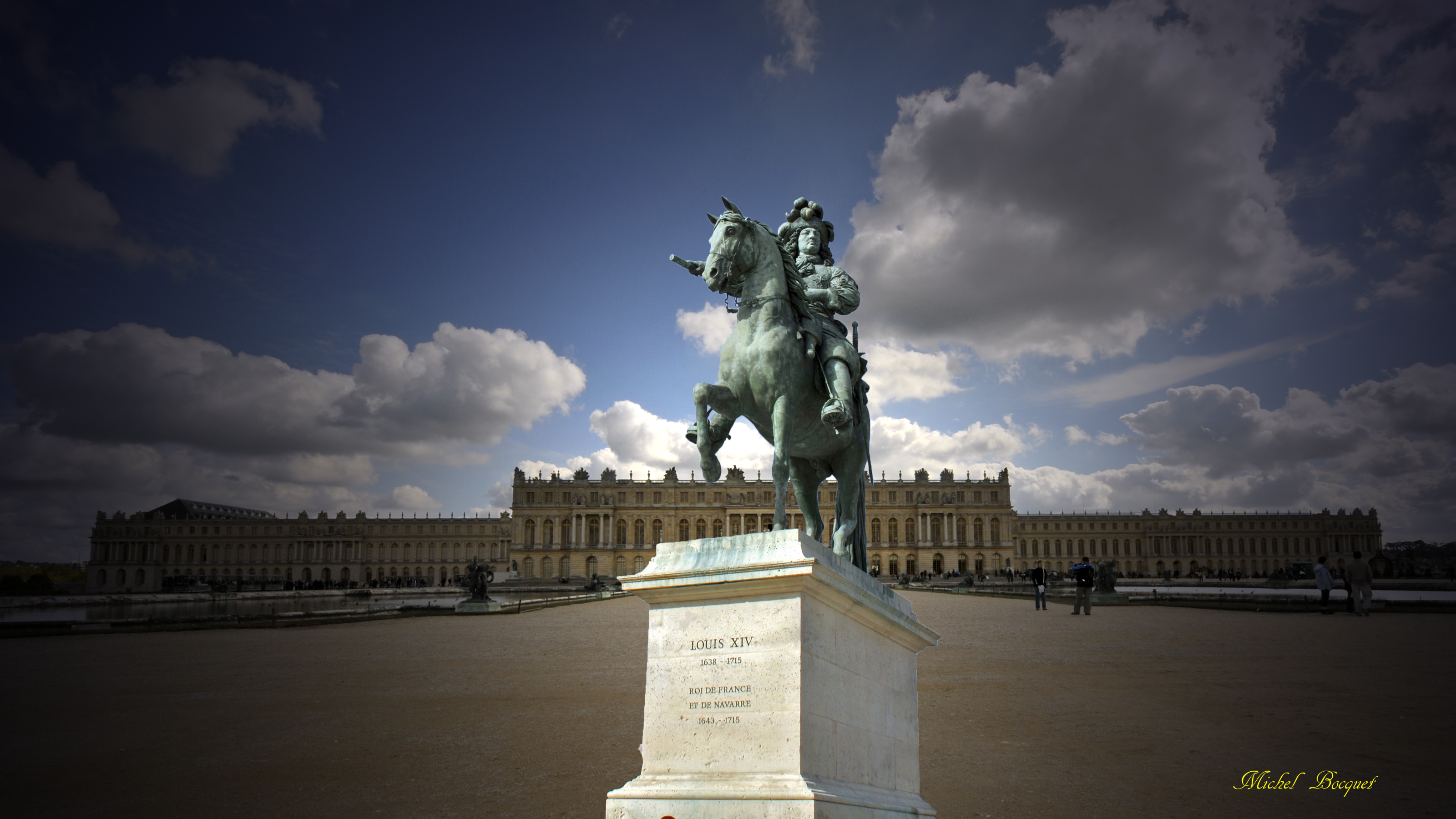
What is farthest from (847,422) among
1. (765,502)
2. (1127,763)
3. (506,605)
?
(765,502)

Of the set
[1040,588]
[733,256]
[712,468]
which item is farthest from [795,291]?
[1040,588]

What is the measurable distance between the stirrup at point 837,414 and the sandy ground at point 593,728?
2758mm

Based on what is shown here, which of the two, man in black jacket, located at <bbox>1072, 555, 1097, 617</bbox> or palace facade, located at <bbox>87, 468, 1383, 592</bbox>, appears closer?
man in black jacket, located at <bbox>1072, 555, 1097, 617</bbox>

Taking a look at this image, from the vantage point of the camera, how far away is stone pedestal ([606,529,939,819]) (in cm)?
322

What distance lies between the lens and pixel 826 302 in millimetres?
5012

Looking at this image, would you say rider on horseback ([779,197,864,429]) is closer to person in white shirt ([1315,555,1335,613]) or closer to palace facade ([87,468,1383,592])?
person in white shirt ([1315,555,1335,613])

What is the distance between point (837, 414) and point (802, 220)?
1927mm

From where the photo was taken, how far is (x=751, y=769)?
324 centimetres

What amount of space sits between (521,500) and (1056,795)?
99.4 m

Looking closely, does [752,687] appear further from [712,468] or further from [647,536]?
[647,536]

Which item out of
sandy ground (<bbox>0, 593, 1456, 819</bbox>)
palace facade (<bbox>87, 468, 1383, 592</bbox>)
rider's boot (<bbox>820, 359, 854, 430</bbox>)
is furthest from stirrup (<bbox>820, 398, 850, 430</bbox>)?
palace facade (<bbox>87, 468, 1383, 592</bbox>)

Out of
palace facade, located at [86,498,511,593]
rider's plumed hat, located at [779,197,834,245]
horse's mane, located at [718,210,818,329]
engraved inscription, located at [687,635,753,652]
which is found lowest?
palace facade, located at [86,498,511,593]

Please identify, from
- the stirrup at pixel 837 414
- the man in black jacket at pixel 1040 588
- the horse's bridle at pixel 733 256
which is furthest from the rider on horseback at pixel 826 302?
the man in black jacket at pixel 1040 588
